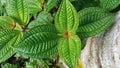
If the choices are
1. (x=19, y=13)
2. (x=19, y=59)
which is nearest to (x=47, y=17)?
(x=19, y=13)

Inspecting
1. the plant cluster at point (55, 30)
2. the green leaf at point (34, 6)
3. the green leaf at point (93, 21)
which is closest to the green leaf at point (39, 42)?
the plant cluster at point (55, 30)

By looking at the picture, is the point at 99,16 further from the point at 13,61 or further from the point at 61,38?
the point at 13,61

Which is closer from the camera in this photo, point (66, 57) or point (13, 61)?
point (66, 57)

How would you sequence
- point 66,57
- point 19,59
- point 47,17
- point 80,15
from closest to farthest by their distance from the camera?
point 66,57 → point 80,15 → point 47,17 → point 19,59

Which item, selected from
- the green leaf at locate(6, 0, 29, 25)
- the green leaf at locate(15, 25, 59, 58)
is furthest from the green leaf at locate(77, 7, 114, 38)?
the green leaf at locate(6, 0, 29, 25)

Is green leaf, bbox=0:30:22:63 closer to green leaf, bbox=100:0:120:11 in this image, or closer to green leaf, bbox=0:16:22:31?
green leaf, bbox=0:16:22:31

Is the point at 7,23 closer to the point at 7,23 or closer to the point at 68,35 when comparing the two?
the point at 7,23
